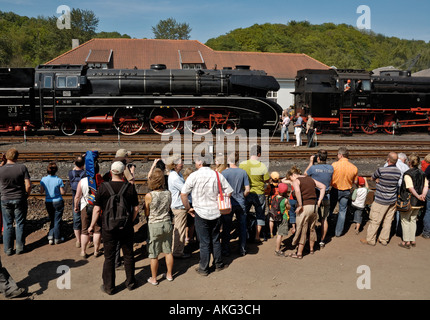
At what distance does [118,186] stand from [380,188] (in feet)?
17.2

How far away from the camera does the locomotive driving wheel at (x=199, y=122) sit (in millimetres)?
18953

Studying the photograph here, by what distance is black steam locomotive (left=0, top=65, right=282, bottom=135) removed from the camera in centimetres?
1805

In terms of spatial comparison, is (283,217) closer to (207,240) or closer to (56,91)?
(207,240)

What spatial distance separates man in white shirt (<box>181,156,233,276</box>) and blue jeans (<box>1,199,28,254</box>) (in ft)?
10.7

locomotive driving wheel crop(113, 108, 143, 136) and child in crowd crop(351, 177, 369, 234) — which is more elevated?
locomotive driving wheel crop(113, 108, 143, 136)

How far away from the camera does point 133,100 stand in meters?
18.5

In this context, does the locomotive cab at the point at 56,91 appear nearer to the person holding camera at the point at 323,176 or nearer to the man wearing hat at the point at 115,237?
the man wearing hat at the point at 115,237

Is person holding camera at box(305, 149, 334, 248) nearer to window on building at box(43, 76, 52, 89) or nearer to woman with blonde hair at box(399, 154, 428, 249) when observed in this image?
woman with blonde hair at box(399, 154, 428, 249)

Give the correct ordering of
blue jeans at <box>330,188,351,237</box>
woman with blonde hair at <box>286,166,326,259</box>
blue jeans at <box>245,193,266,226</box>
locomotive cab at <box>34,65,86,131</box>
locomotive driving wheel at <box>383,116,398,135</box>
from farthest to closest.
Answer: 1. locomotive driving wheel at <box>383,116,398,135</box>
2. locomotive cab at <box>34,65,86,131</box>
3. blue jeans at <box>330,188,351,237</box>
4. blue jeans at <box>245,193,266,226</box>
5. woman with blonde hair at <box>286,166,326,259</box>

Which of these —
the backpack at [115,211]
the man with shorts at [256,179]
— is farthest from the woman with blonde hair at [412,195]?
the backpack at [115,211]

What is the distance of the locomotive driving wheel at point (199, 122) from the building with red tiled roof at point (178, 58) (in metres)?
21.6

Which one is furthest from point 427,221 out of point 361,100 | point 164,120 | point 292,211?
point 361,100

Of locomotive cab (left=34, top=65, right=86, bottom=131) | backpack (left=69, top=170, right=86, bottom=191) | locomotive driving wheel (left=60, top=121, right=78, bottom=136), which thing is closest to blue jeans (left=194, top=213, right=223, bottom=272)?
backpack (left=69, top=170, right=86, bottom=191)

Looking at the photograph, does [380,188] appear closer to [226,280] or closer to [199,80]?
[226,280]
